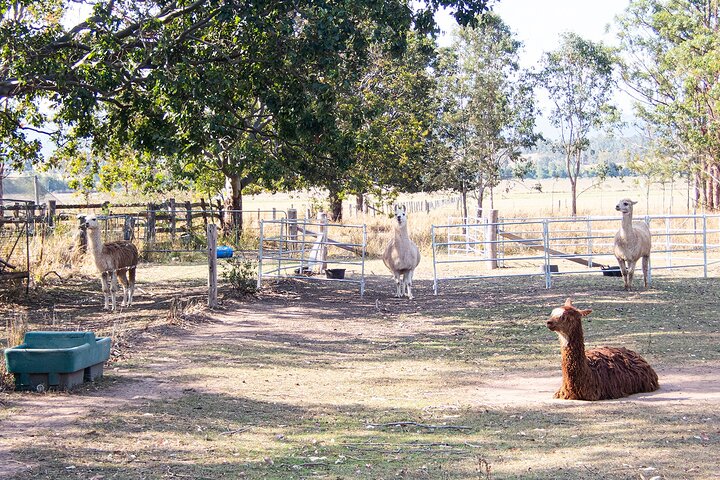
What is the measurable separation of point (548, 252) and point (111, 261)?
9.11 meters

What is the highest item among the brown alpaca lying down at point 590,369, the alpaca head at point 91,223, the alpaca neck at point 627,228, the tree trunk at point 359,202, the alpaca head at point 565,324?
the tree trunk at point 359,202

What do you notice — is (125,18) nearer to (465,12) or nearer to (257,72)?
(257,72)

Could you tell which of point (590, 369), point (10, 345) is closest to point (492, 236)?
point (590, 369)

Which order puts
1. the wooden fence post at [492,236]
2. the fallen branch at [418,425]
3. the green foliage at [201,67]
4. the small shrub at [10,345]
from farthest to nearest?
the wooden fence post at [492,236]
the green foliage at [201,67]
the small shrub at [10,345]
the fallen branch at [418,425]

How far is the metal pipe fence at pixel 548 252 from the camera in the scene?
19.0 metres

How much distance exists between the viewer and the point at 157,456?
643cm

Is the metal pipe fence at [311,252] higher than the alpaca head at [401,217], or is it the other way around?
A: the alpaca head at [401,217]

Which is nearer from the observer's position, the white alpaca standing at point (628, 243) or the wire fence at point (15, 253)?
the wire fence at point (15, 253)

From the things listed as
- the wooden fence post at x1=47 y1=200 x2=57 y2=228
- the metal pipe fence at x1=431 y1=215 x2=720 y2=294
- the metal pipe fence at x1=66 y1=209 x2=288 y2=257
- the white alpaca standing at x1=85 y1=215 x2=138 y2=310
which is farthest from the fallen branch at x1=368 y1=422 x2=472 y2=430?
the metal pipe fence at x1=66 y1=209 x2=288 y2=257

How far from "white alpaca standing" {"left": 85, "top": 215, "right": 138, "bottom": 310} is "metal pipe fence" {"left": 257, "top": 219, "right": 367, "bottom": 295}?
2878 mm

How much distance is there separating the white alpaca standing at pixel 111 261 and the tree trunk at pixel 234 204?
12205 millimetres

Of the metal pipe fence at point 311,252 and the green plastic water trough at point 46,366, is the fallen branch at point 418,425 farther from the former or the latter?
the metal pipe fence at point 311,252

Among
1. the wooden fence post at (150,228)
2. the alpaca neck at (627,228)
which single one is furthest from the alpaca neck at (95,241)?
the wooden fence post at (150,228)

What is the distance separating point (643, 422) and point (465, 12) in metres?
9.85
